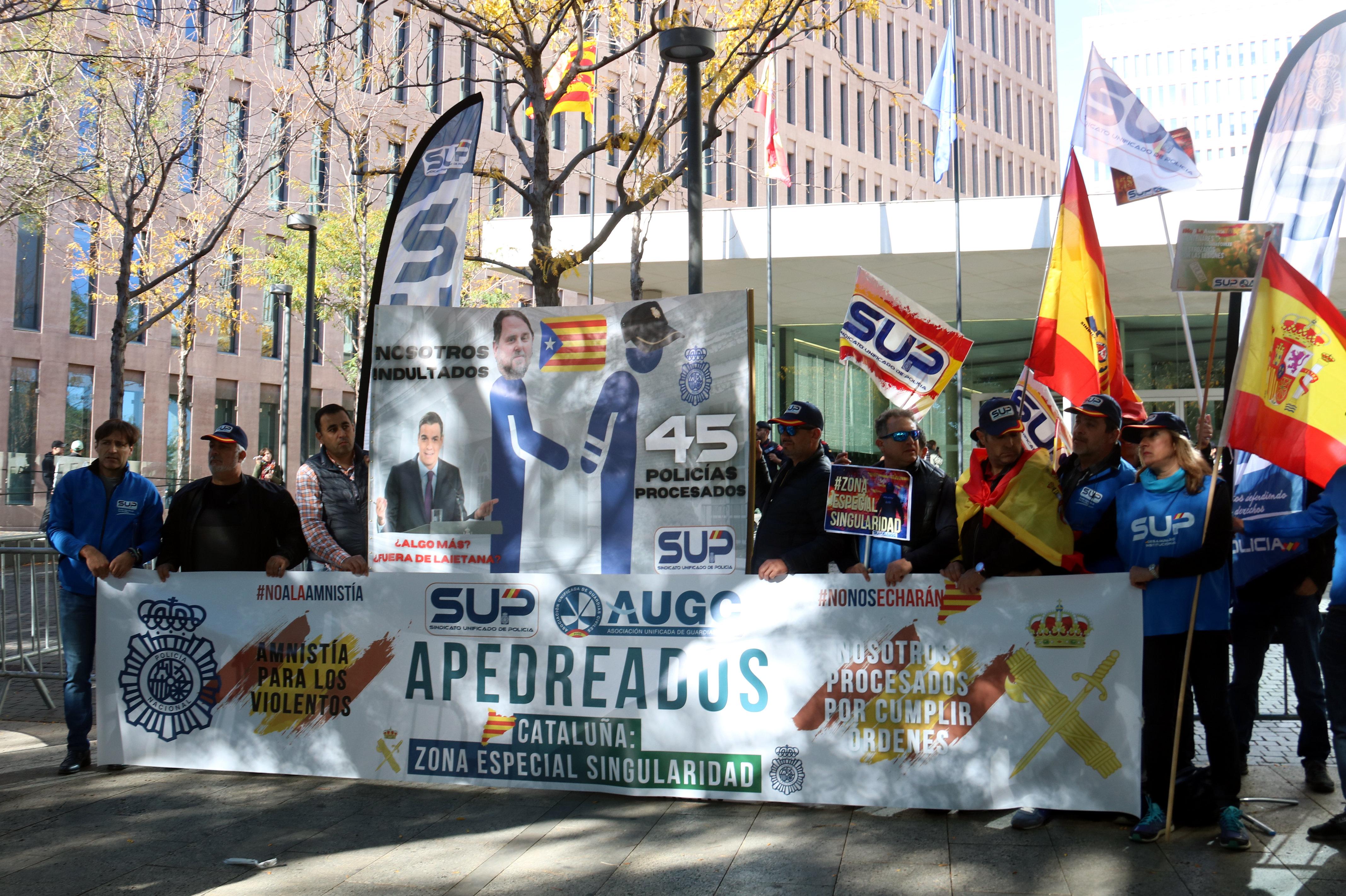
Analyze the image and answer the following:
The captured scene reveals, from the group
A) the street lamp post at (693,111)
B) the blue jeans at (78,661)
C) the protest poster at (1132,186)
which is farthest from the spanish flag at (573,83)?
the blue jeans at (78,661)

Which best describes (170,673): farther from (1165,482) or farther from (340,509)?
(1165,482)

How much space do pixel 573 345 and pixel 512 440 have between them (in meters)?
0.64

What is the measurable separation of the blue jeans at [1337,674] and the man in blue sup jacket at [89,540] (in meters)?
6.30

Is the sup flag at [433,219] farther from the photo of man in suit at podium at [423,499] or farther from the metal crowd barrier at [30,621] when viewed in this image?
the metal crowd barrier at [30,621]

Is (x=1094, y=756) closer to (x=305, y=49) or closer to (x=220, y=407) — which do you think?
(x=305, y=49)

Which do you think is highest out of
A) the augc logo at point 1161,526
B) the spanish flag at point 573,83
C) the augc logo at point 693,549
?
the spanish flag at point 573,83

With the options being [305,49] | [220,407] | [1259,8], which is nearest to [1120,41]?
[1259,8]

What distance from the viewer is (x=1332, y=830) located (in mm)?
5258

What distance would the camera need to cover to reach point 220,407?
4144cm

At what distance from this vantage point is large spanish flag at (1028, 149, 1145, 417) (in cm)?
752

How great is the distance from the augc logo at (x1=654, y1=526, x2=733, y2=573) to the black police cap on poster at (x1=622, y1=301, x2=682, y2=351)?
3.32 feet

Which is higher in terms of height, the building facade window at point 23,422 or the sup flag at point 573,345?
the building facade window at point 23,422

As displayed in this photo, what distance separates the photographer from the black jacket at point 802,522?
20.3ft

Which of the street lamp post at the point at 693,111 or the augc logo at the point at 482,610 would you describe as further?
the street lamp post at the point at 693,111
